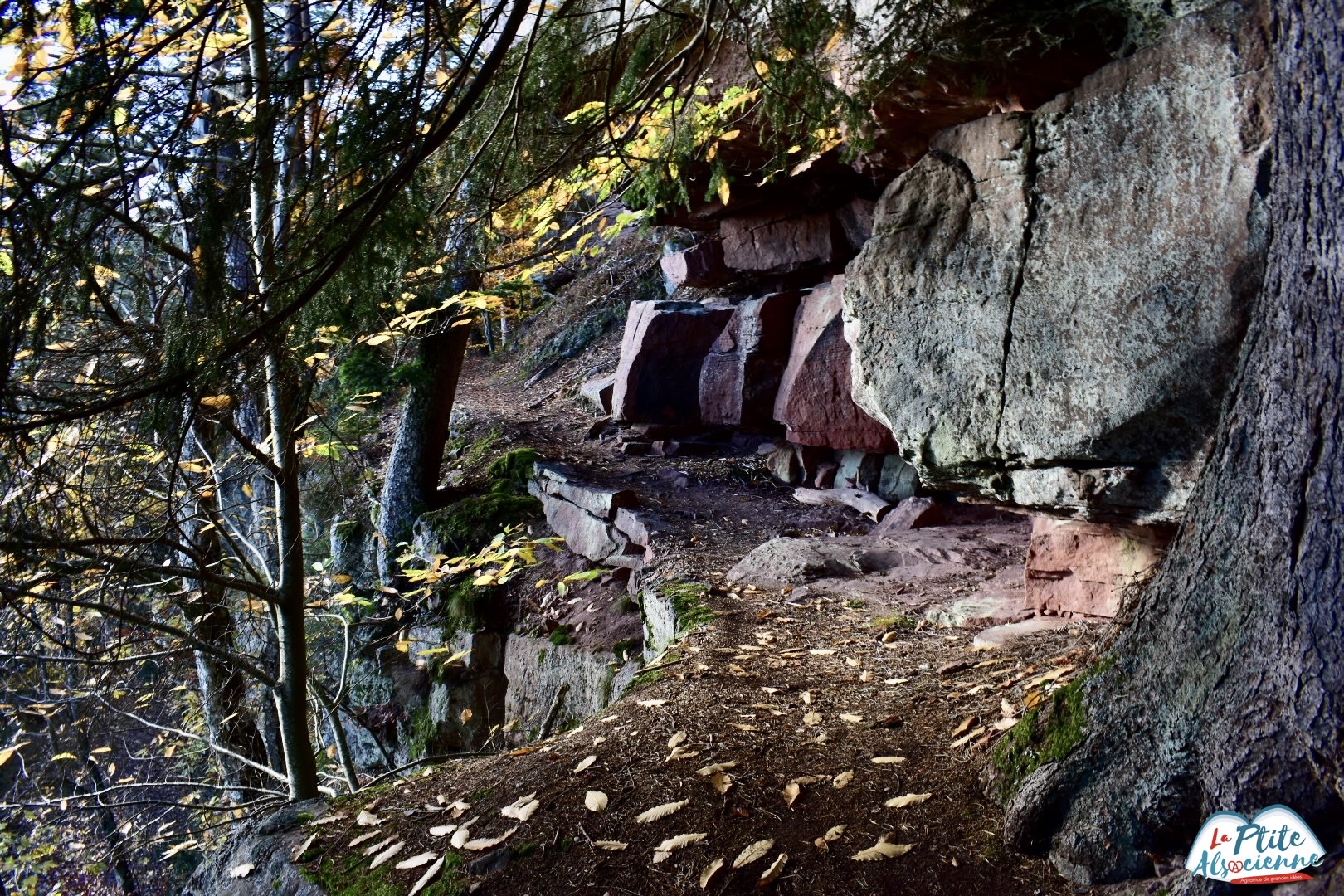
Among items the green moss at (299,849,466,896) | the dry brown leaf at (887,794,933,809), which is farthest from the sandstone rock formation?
the green moss at (299,849,466,896)

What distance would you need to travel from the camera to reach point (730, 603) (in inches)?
228

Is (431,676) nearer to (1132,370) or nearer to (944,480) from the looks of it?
(944,480)

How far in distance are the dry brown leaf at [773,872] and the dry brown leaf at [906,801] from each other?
1.39 feet

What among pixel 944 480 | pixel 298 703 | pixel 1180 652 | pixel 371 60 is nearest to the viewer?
pixel 1180 652

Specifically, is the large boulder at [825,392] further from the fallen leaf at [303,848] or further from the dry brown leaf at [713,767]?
the fallen leaf at [303,848]

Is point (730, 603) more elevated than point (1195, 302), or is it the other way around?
point (1195, 302)

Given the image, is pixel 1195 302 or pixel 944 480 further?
pixel 944 480

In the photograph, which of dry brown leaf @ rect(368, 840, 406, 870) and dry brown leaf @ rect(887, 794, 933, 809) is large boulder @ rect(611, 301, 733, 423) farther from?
dry brown leaf @ rect(887, 794, 933, 809)

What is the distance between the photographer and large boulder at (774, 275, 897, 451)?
26.9 ft

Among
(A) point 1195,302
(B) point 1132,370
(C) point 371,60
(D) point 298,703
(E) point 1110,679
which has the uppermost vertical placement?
(C) point 371,60

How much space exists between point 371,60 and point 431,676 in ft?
23.3

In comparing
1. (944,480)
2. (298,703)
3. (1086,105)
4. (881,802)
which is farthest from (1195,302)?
(298,703)

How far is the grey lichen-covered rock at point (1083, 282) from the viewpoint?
3.13 metres

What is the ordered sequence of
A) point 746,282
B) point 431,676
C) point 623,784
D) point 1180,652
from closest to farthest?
1. point 1180,652
2. point 623,784
3. point 431,676
4. point 746,282
